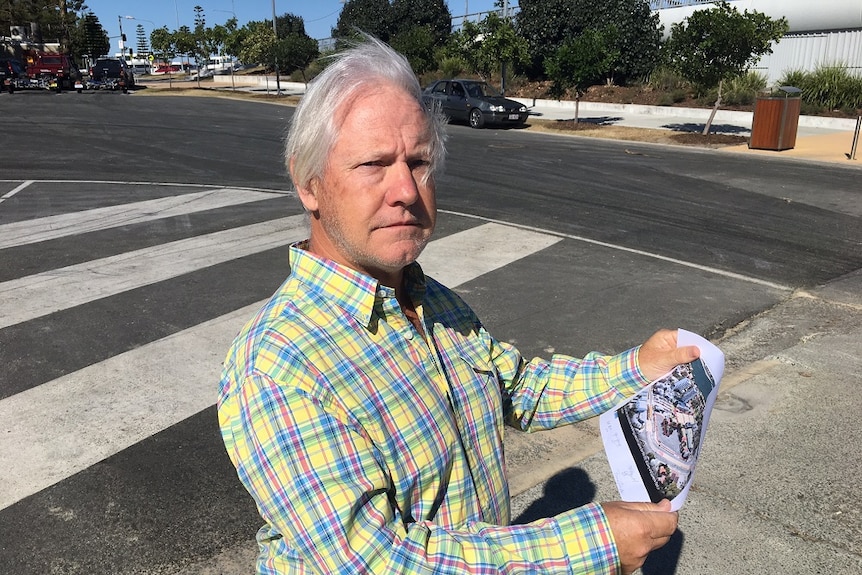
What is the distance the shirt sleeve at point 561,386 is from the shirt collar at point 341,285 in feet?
1.82

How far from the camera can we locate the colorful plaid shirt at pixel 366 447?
1.19m

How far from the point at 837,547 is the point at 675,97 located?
27.1m

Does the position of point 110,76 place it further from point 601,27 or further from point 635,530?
point 635,530

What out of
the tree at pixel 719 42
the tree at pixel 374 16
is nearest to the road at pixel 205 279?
the tree at pixel 719 42

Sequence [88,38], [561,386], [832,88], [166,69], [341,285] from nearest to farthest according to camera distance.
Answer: [341,285] → [561,386] → [832,88] → [88,38] → [166,69]

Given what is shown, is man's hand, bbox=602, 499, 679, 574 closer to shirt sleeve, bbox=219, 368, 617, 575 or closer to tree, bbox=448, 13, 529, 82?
shirt sleeve, bbox=219, 368, 617, 575

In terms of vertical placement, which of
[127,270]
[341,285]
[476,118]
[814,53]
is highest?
[814,53]

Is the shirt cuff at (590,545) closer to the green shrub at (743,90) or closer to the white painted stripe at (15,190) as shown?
the white painted stripe at (15,190)

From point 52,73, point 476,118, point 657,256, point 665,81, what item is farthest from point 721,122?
point 52,73

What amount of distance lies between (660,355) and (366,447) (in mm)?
894

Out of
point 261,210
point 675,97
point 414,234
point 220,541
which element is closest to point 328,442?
point 414,234

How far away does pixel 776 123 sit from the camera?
56.4ft

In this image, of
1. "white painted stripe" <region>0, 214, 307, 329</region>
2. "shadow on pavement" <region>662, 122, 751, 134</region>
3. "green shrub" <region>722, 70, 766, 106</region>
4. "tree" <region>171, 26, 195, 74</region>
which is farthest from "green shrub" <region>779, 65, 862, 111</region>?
"tree" <region>171, 26, 195, 74</region>

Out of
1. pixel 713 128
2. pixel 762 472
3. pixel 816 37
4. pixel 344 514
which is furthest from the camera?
pixel 816 37
